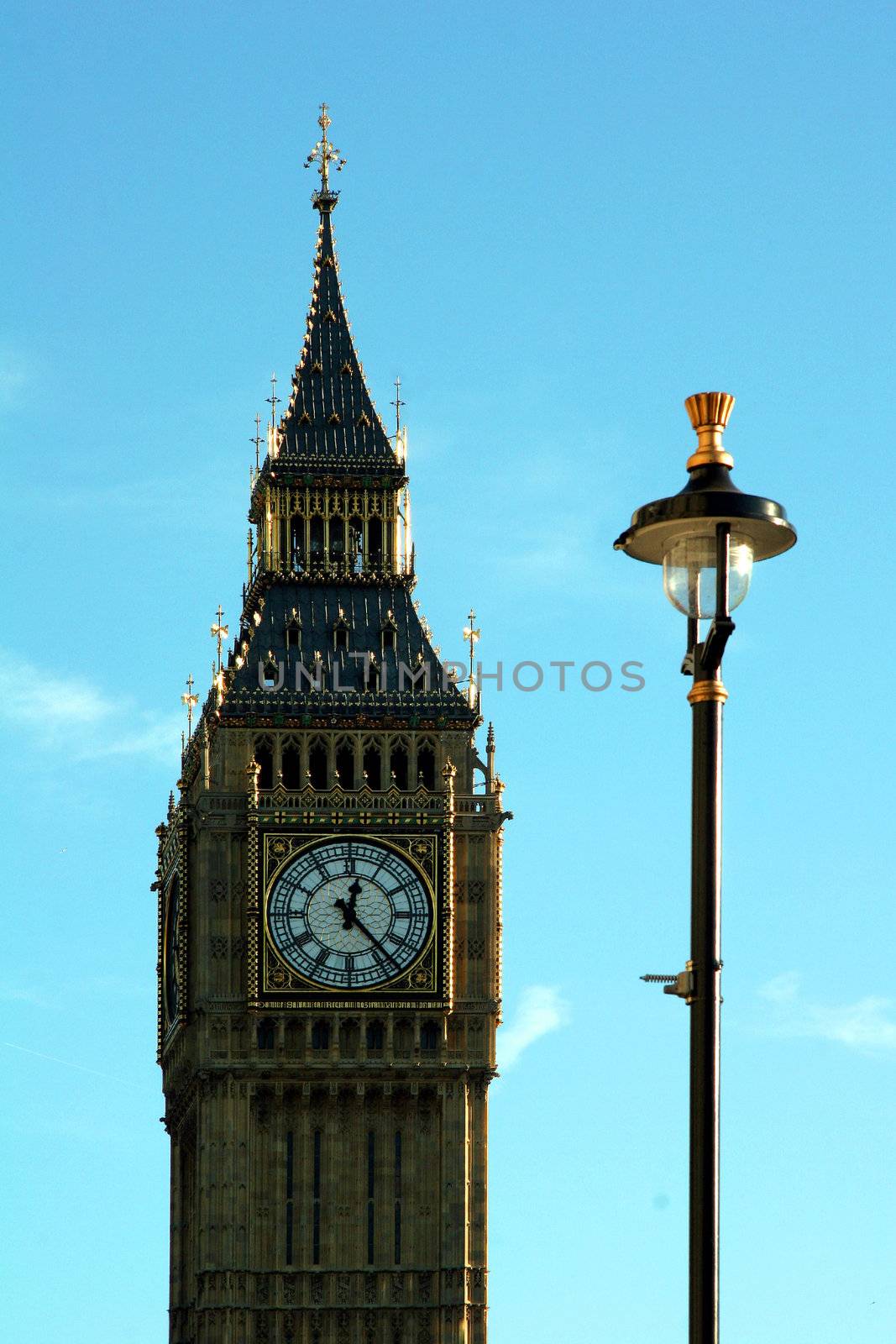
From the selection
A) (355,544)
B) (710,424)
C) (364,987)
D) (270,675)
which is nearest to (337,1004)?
(364,987)

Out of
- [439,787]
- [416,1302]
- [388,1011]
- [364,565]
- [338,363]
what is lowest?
[416,1302]

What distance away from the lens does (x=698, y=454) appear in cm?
3167

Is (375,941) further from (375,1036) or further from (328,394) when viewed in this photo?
(328,394)

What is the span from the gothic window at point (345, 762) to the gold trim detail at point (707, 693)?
250 feet

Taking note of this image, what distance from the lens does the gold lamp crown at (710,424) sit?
31531 mm

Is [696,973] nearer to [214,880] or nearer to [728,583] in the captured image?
[728,583]

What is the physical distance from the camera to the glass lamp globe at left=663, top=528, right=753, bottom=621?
31.2m

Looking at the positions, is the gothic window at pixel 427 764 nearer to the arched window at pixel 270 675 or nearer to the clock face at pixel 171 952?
the arched window at pixel 270 675

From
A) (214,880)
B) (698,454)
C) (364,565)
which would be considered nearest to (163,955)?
(214,880)

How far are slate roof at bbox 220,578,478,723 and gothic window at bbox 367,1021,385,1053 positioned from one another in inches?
401

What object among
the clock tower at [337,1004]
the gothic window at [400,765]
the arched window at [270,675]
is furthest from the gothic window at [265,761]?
the gothic window at [400,765]

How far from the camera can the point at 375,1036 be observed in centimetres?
10531

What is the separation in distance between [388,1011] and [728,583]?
75.0 metres

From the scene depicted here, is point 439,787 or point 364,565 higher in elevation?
point 364,565
